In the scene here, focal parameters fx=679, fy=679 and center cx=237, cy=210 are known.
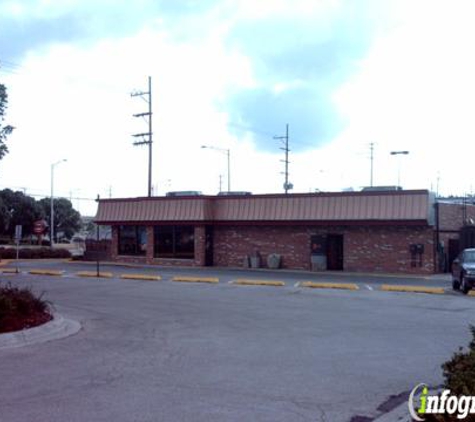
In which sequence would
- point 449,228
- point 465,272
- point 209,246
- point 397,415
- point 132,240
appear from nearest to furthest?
point 397,415, point 465,272, point 449,228, point 209,246, point 132,240

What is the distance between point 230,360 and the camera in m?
10.3

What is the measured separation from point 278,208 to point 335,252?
403 centimetres

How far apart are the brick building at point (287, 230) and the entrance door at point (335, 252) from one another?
0.06 meters

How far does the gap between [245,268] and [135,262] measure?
821 cm

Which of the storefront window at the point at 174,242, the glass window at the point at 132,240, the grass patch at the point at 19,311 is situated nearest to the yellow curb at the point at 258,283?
the storefront window at the point at 174,242

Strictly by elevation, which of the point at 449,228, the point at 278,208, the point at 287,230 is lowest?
the point at 287,230

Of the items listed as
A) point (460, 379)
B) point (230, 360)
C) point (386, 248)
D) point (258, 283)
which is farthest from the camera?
point (386, 248)

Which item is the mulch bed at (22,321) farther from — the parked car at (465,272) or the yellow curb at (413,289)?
the parked car at (465,272)

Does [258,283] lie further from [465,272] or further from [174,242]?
[174,242]

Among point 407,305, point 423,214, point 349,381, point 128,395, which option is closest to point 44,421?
point 128,395

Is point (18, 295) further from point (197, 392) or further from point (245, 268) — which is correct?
point (245, 268)

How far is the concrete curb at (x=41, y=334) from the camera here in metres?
11.3

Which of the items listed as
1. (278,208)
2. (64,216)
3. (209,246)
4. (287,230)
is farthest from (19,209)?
(287,230)

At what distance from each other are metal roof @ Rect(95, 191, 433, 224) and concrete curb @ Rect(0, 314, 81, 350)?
23826 millimetres
